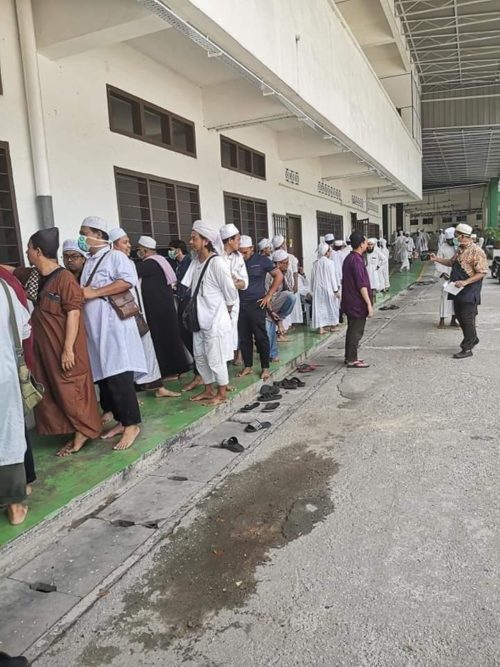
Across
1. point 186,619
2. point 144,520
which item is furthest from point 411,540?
point 144,520

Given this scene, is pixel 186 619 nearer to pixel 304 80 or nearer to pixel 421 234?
pixel 304 80

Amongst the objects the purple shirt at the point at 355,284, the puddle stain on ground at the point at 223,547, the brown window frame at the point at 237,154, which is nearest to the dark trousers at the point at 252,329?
the purple shirt at the point at 355,284

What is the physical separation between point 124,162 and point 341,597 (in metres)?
5.64

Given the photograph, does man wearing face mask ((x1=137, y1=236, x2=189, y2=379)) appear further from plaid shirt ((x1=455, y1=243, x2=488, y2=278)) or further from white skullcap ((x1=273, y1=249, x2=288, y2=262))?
plaid shirt ((x1=455, y1=243, x2=488, y2=278))

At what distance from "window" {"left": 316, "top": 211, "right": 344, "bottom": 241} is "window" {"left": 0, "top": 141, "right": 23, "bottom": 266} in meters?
10.1

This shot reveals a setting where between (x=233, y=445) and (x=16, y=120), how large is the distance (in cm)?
368

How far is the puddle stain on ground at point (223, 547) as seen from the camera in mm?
2330

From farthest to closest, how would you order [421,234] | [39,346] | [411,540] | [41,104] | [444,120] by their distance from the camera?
1. [421,234]
2. [444,120]
3. [41,104]
4. [39,346]
5. [411,540]

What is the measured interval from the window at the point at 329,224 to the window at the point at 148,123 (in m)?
6.62

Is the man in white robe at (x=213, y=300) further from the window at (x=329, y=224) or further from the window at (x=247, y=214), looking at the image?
the window at (x=329, y=224)

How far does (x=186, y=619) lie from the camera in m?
2.34

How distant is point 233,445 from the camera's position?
4.31 metres

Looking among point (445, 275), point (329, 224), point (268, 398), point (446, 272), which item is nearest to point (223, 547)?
point (268, 398)

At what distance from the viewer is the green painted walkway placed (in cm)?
321
